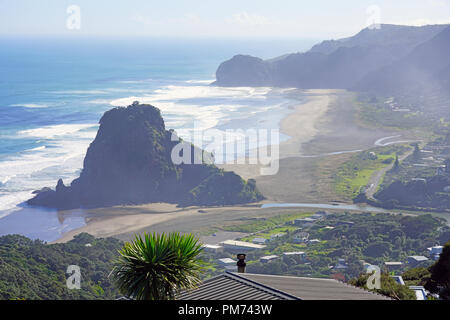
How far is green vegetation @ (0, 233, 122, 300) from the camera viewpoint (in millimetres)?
23484

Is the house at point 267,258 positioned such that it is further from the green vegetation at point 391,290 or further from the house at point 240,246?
the green vegetation at point 391,290

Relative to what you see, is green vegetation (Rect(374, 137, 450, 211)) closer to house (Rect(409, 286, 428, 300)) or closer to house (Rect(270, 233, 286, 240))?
house (Rect(270, 233, 286, 240))

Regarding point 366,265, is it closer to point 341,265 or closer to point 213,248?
point 341,265

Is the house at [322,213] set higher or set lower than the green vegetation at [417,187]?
lower

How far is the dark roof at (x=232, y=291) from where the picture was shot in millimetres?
9625

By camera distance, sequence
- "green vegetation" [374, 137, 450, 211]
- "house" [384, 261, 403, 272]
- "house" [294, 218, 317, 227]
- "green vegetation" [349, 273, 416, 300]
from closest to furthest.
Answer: "green vegetation" [349, 273, 416, 300], "house" [384, 261, 403, 272], "house" [294, 218, 317, 227], "green vegetation" [374, 137, 450, 211]

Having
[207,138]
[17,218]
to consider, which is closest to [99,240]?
[17,218]

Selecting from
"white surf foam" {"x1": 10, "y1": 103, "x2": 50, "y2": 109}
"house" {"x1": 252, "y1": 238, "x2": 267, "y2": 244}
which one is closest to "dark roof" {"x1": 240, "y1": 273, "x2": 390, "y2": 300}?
"house" {"x1": 252, "y1": 238, "x2": 267, "y2": 244}

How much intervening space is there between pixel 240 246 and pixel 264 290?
2317 centimetres

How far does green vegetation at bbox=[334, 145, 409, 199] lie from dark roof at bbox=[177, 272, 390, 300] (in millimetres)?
34657

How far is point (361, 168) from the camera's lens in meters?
54.5

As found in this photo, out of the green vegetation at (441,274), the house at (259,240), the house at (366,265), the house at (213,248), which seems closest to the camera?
the green vegetation at (441,274)

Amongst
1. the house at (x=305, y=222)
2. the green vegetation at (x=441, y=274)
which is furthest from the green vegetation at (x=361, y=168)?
the green vegetation at (x=441, y=274)

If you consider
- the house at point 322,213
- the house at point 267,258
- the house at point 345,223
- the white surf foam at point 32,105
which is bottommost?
the house at point 267,258
